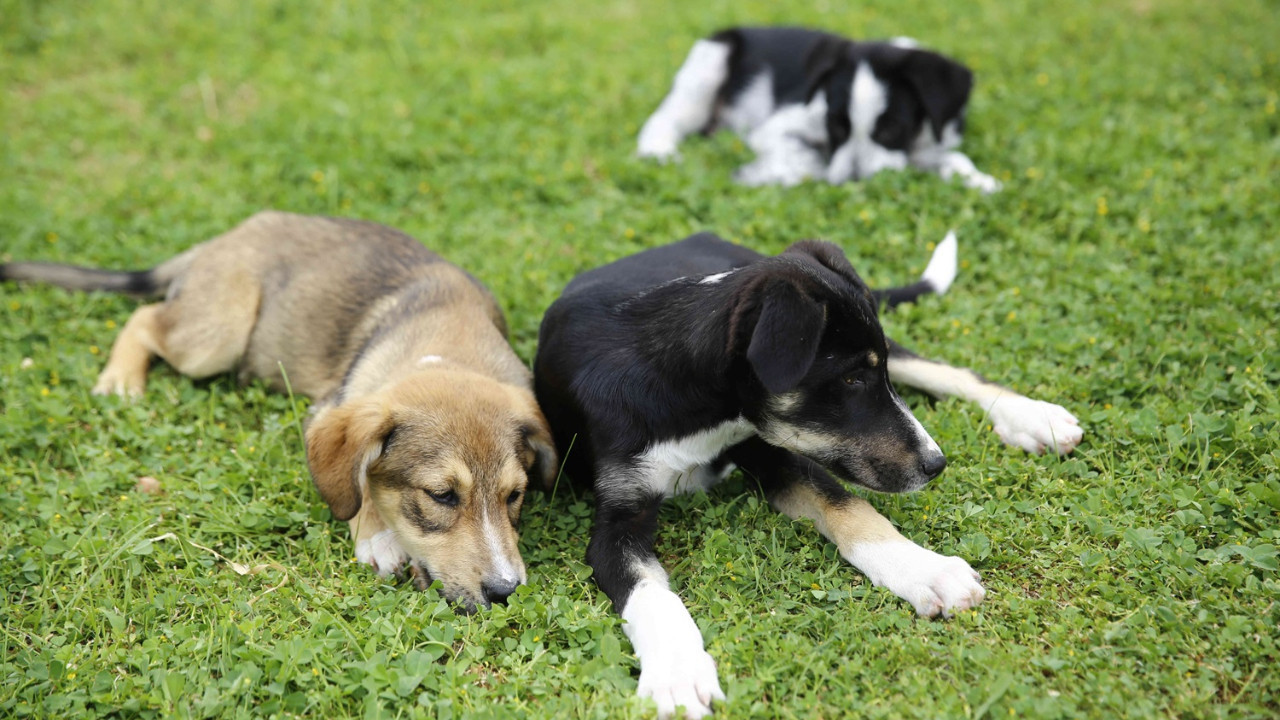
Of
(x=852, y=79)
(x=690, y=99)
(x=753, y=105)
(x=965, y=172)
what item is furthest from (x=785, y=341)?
(x=753, y=105)

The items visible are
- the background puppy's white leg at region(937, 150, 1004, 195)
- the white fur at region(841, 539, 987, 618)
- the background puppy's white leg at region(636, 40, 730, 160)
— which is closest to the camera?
the white fur at region(841, 539, 987, 618)

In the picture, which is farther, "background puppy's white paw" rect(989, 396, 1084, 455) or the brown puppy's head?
"background puppy's white paw" rect(989, 396, 1084, 455)

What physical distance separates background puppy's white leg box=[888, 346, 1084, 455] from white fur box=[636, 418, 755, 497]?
3.79ft

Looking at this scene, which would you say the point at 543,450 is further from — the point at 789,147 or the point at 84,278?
Result: the point at 789,147

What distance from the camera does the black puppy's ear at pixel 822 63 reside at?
744cm

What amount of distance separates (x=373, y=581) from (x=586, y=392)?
1188 millimetres

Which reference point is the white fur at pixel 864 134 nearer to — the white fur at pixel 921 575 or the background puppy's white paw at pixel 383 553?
the white fur at pixel 921 575

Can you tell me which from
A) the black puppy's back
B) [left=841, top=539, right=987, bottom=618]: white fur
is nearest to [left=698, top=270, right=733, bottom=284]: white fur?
the black puppy's back

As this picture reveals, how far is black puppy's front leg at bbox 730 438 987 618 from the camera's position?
3.65 m

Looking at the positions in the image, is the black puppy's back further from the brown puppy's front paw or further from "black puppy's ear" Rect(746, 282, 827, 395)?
the brown puppy's front paw

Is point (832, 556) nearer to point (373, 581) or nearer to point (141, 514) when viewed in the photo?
point (373, 581)

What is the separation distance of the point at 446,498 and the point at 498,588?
0.46 metres

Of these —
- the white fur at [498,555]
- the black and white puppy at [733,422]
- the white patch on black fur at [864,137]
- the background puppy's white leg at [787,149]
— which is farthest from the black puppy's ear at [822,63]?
the white fur at [498,555]

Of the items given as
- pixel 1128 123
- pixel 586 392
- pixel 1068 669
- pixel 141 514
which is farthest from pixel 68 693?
pixel 1128 123
